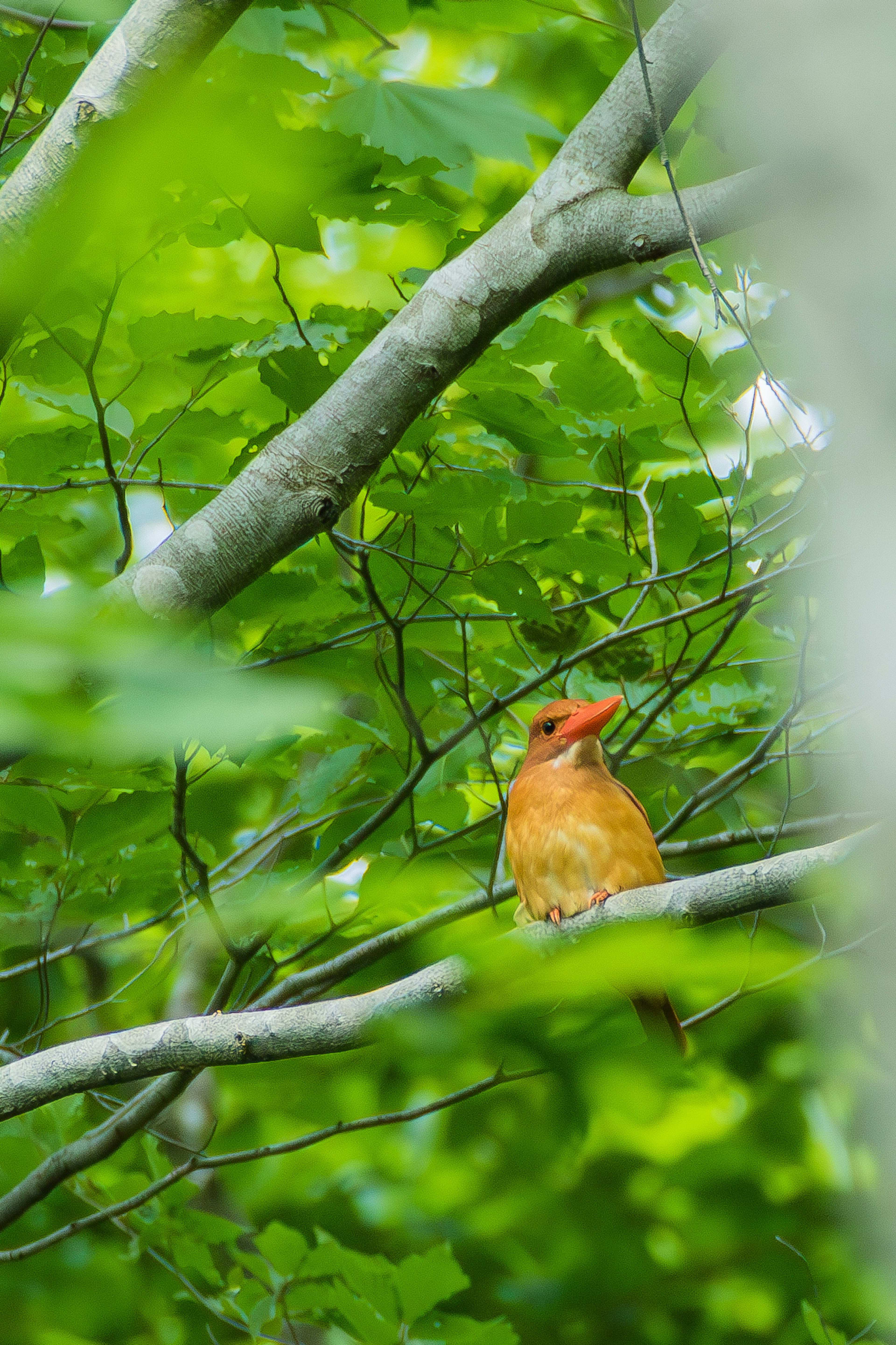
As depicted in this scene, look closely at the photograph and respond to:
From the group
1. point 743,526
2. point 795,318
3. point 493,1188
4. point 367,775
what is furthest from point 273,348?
point 493,1188

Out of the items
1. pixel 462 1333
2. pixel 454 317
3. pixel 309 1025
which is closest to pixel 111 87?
pixel 454 317

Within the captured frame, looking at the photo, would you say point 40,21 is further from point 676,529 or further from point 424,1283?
point 424,1283

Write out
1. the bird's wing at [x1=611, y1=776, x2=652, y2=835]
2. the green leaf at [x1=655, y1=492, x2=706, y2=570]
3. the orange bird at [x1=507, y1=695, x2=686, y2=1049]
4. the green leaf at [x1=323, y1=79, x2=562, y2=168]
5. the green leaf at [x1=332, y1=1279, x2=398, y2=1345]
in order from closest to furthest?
the green leaf at [x1=323, y1=79, x2=562, y2=168]
the green leaf at [x1=655, y1=492, x2=706, y2=570]
the green leaf at [x1=332, y1=1279, x2=398, y2=1345]
the orange bird at [x1=507, y1=695, x2=686, y2=1049]
the bird's wing at [x1=611, y1=776, x2=652, y2=835]

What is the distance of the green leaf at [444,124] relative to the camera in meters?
2.42

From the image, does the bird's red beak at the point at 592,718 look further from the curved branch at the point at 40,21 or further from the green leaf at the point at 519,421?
the curved branch at the point at 40,21

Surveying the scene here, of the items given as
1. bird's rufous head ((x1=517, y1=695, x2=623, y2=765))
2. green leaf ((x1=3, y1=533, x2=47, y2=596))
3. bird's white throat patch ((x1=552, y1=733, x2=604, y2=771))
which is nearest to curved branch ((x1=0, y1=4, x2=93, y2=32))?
green leaf ((x1=3, y1=533, x2=47, y2=596))

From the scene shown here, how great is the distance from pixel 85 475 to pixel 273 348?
2.16 ft

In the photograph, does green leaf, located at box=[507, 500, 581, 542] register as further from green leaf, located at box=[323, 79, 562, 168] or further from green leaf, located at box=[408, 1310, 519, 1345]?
green leaf, located at box=[408, 1310, 519, 1345]

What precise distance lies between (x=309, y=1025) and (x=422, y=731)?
92 centimetres

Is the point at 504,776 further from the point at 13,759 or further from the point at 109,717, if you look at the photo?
the point at 109,717

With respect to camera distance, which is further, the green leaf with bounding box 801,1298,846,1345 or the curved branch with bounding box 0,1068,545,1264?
the green leaf with bounding box 801,1298,846,1345

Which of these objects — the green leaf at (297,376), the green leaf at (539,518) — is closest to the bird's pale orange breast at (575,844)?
the green leaf at (539,518)

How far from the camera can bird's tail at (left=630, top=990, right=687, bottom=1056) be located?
8.32 ft

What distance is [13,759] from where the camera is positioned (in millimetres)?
1897
